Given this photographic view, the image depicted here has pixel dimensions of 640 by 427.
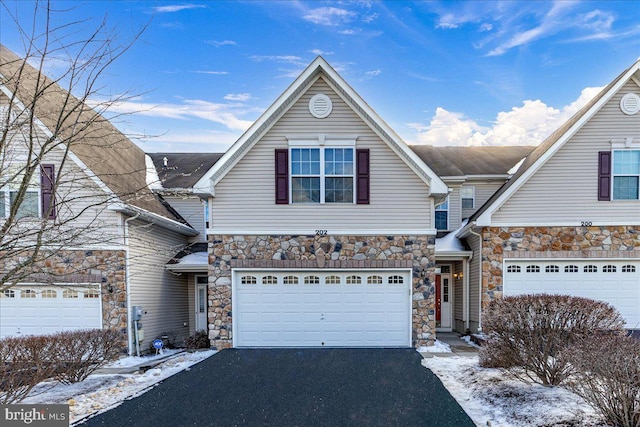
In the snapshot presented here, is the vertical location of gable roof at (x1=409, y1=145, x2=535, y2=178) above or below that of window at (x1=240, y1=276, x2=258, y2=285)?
above

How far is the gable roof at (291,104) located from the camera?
9062 millimetres

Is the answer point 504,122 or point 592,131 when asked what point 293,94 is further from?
point 504,122

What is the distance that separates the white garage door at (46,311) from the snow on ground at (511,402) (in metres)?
9.17

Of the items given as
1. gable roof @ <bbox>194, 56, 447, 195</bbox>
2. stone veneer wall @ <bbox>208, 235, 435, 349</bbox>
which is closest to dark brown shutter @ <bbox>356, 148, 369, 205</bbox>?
gable roof @ <bbox>194, 56, 447, 195</bbox>

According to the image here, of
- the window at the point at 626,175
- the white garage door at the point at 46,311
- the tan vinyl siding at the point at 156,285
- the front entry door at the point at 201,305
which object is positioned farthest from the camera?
the front entry door at the point at 201,305

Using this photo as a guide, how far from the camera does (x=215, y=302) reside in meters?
9.24

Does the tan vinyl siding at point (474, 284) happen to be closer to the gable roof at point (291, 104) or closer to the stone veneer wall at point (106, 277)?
the gable roof at point (291, 104)

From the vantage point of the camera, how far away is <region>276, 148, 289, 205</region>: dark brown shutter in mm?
9273

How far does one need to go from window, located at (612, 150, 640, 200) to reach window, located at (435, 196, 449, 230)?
4753 millimetres

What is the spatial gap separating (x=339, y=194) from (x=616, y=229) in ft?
25.6

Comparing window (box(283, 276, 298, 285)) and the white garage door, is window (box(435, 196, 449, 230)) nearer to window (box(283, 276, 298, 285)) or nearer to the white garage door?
window (box(283, 276, 298, 285))

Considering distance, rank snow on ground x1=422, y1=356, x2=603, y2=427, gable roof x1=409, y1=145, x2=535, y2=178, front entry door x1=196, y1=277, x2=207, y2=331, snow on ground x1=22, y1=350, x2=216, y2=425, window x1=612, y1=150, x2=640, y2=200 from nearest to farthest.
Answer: snow on ground x1=422, y1=356, x2=603, y2=427 < snow on ground x1=22, y1=350, x2=216, y2=425 < window x1=612, y1=150, x2=640, y2=200 < front entry door x1=196, y1=277, x2=207, y2=331 < gable roof x1=409, y1=145, x2=535, y2=178

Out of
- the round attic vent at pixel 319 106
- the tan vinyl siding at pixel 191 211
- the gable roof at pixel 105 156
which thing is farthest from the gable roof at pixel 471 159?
the gable roof at pixel 105 156

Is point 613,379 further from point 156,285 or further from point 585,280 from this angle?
point 156,285
